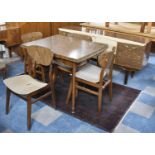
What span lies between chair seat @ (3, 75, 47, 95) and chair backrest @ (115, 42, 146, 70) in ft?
4.77

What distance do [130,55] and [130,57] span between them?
32 mm

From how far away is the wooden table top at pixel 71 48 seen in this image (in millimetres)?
2181

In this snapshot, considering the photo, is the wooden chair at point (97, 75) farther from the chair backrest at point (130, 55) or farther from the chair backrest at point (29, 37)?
the chair backrest at point (29, 37)

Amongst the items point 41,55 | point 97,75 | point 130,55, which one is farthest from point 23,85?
point 130,55

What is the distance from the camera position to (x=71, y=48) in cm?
246

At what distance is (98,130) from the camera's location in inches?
83.1

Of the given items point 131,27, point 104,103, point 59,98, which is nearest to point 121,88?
point 104,103

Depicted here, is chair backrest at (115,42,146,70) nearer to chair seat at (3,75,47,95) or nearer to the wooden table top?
the wooden table top

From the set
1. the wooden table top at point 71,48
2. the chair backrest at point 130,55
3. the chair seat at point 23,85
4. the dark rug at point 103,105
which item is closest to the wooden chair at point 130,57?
the chair backrest at point 130,55

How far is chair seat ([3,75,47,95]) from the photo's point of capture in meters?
2.02

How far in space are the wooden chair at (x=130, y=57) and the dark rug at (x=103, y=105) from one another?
1.11 ft

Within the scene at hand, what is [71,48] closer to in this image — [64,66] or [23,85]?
[64,66]

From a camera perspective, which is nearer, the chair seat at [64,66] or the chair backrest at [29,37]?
the chair seat at [64,66]
